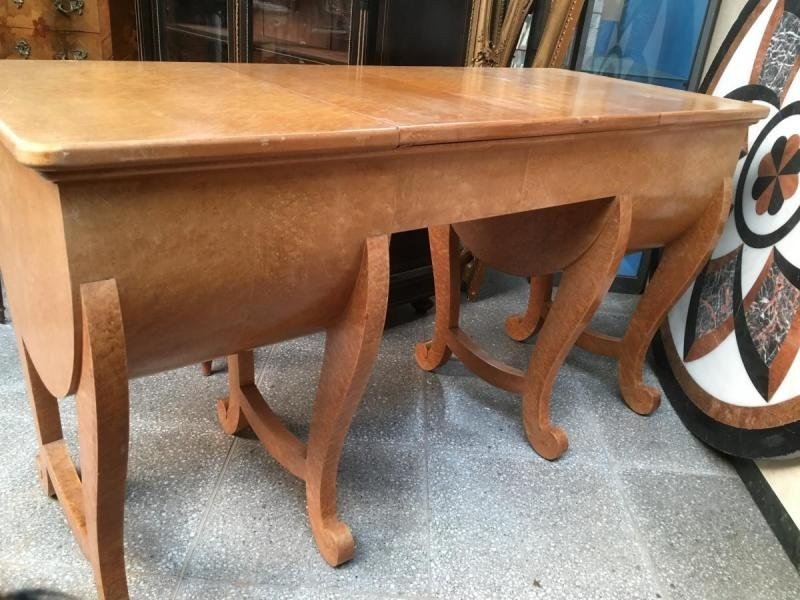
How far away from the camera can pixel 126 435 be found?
0.93 meters

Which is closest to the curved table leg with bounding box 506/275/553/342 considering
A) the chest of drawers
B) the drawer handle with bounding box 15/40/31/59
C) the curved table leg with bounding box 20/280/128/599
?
the curved table leg with bounding box 20/280/128/599

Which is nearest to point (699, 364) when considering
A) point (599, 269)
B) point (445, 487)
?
point (599, 269)

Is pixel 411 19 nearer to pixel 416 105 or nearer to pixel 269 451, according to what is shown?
pixel 416 105

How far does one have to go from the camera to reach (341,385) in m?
1.19

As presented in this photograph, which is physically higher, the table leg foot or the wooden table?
the wooden table

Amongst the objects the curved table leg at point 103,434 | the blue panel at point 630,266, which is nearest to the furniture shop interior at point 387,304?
→ the curved table leg at point 103,434

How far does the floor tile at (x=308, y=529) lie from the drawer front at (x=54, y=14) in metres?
1.56

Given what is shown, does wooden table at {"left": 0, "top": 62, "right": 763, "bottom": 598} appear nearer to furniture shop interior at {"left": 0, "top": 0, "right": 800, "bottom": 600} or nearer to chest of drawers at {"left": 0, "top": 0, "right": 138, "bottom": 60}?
furniture shop interior at {"left": 0, "top": 0, "right": 800, "bottom": 600}

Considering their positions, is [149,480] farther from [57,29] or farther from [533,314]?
[57,29]

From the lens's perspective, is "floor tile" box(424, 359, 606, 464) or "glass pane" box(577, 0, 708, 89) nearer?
"floor tile" box(424, 359, 606, 464)

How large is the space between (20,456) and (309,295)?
3.26ft

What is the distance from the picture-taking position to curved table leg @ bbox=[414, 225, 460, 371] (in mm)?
1811

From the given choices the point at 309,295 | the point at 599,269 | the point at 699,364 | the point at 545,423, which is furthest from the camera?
the point at 699,364

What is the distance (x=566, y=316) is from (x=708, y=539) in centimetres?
60
